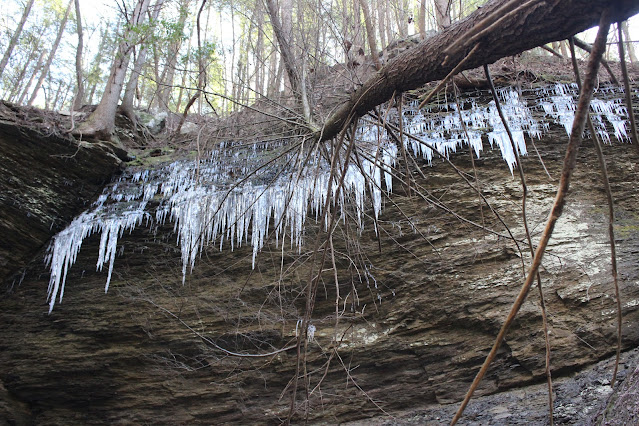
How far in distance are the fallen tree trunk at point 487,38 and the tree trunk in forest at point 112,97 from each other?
5.17 metres

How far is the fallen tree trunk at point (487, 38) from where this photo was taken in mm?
1080

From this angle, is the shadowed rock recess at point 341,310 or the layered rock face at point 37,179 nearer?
the shadowed rock recess at point 341,310

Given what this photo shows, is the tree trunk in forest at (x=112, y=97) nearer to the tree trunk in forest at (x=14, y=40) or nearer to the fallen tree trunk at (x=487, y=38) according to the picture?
the tree trunk in forest at (x=14, y=40)

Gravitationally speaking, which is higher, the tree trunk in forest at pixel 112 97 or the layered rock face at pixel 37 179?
the tree trunk in forest at pixel 112 97

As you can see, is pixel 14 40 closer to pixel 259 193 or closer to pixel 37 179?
pixel 37 179

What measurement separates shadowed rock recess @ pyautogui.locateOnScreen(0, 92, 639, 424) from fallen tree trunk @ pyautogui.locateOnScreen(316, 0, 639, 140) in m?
2.51

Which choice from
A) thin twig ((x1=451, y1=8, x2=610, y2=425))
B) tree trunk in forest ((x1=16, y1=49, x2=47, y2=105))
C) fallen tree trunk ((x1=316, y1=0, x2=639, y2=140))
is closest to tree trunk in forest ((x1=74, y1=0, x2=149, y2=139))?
tree trunk in forest ((x1=16, y1=49, x2=47, y2=105))

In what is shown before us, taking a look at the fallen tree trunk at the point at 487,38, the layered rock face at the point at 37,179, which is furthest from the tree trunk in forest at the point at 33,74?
the fallen tree trunk at the point at 487,38

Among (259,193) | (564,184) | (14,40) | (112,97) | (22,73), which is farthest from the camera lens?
(22,73)

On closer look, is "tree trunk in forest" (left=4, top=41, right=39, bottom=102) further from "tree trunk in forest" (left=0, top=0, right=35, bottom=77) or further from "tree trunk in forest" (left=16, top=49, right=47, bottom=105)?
"tree trunk in forest" (left=0, top=0, right=35, bottom=77)

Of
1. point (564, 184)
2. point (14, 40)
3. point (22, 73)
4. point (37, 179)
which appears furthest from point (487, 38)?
point (22, 73)

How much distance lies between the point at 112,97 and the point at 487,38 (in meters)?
6.53

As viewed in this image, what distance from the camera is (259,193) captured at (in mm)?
5305

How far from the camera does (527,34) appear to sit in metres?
1.33
